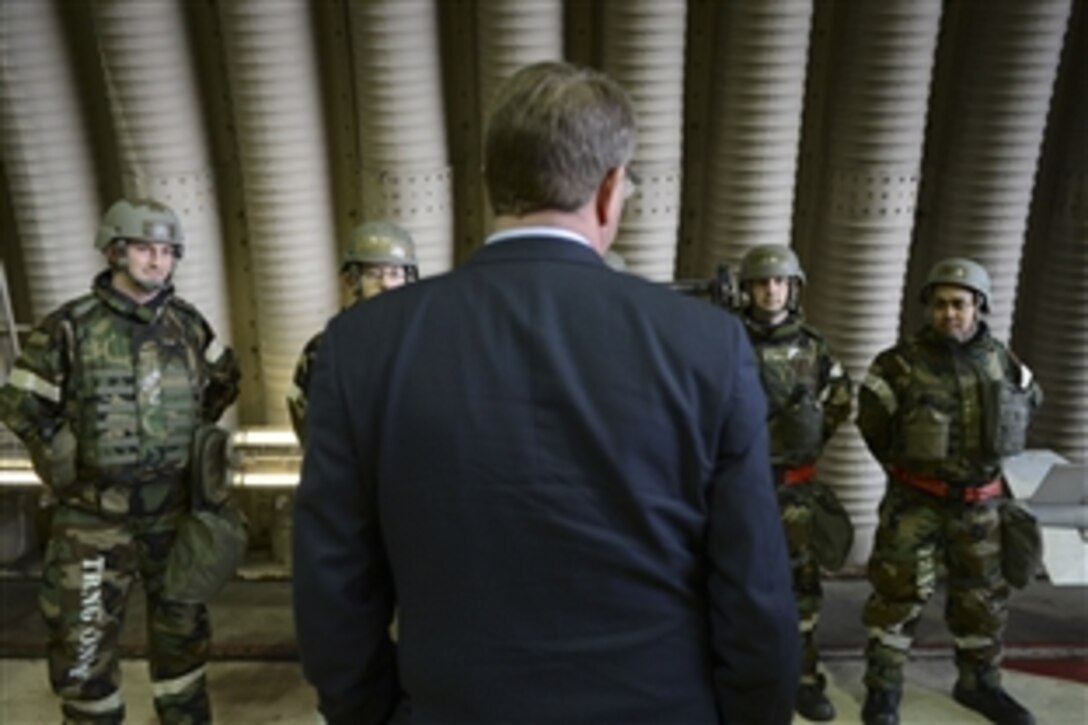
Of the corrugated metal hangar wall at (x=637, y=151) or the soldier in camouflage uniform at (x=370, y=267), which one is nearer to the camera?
the soldier in camouflage uniform at (x=370, y=267)

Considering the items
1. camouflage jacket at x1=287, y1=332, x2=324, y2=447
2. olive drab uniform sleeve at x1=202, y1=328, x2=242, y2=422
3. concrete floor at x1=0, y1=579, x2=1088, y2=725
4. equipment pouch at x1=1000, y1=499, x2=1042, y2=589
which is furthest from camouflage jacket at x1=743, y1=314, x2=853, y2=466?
olive drab uniform sleeve at x1=202, y1=328, x2=242, y2=422

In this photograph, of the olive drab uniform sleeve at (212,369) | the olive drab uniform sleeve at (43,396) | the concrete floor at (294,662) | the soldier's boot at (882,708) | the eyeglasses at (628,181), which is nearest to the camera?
the eyeglasses at (628,181)

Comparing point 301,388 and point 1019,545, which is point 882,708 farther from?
point 301,388

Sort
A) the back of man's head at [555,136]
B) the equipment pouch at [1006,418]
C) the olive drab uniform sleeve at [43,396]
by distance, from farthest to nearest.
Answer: the equipment pouch at [1006,418]
the olive drab uniform sleeve at [43,396]
the back of man's head at [555,136]

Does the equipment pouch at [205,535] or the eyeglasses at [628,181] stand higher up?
the eyeglasses at [628,181]

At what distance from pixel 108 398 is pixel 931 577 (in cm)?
296

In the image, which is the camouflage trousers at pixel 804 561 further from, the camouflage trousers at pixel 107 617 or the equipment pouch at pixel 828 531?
the camouflage trousers at pixel 107 617

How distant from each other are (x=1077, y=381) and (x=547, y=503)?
4.13 metres

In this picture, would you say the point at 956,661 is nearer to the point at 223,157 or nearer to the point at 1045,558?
the point at 1045,558

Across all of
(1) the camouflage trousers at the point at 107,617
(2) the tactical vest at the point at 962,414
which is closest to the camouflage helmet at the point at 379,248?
(1) the camouflage trousers at the point at 107,617

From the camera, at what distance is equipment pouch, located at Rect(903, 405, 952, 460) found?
3607mm

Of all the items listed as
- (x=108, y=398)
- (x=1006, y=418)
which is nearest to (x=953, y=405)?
(x=1006, y=418)

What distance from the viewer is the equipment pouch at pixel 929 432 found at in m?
3.61

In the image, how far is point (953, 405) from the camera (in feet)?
11.9
